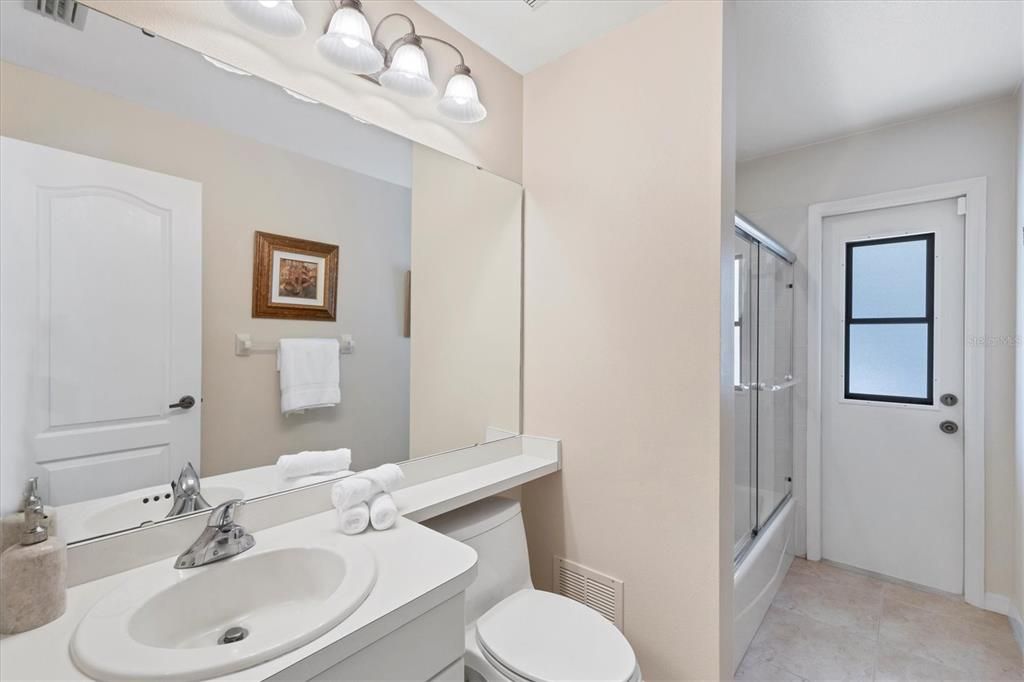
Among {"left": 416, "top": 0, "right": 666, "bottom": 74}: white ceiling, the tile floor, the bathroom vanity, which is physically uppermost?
{"left": 416, "top": 0, "right": 666, "bottom": 74}: white ceiling

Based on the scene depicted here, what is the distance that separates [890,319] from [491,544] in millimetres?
2538

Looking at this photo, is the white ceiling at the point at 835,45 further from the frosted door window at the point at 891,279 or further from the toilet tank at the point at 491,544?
the toilet tank at the point at 491,544

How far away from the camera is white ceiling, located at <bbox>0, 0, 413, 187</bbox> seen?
0.88 m

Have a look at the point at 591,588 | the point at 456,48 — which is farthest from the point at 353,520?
the point at 456,48

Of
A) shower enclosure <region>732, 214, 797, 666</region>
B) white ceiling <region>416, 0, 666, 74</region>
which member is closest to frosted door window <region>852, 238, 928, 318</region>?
shower enclosure <region>732, 214, 797, 666</region>

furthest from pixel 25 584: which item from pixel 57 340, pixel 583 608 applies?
pixel 583 608

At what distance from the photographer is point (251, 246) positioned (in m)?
1.16

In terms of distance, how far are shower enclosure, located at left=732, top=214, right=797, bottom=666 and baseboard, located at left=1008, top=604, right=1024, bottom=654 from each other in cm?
87

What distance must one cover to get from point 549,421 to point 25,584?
1.45m

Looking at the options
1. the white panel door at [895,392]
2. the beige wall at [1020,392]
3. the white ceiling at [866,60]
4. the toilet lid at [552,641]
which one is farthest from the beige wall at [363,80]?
the beige wall at [1020,392]

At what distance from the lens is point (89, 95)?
93cm

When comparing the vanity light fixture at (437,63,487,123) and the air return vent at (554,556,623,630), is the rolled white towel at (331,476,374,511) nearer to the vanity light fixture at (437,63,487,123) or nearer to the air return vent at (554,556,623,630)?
the air return vent at (554,556,623,630)

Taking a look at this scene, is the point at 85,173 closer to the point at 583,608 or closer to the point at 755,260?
the point at 583,608

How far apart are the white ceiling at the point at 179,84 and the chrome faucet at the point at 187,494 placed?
0.84 meters
